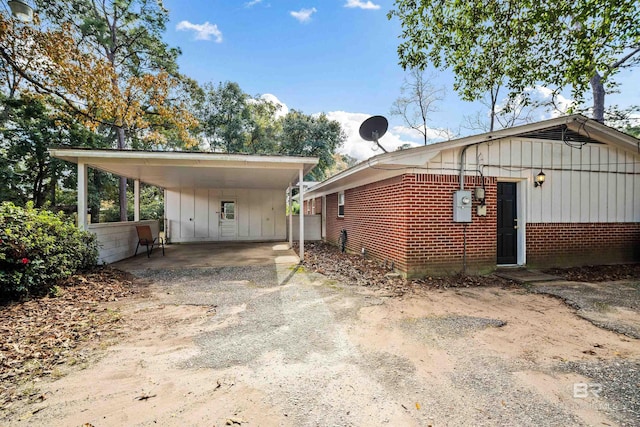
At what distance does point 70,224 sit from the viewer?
524cm

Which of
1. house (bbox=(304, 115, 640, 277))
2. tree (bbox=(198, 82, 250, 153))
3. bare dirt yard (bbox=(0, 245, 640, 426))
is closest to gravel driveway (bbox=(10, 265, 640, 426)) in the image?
bare dirt yard (bbox=(0, 245, 640, 426))

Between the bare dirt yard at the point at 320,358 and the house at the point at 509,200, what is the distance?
132 centimetres

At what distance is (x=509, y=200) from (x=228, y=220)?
10396mm

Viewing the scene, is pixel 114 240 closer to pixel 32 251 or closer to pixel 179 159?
pixel 179 159

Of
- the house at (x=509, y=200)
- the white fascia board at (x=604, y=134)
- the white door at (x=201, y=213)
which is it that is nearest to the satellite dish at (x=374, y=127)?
the house at (x=509, y=200)

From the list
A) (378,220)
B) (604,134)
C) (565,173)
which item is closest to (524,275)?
(565,173)

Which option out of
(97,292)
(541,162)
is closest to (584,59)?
(541,162)

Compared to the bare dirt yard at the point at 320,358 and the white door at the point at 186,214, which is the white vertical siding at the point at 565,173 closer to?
the bare dirt yard at the point at 320,358

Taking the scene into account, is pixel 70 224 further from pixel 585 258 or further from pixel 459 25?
pixel 585 258

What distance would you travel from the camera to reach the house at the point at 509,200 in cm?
574

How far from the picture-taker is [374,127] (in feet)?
24.0

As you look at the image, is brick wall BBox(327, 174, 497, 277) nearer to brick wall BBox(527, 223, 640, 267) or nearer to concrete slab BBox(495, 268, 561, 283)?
concrete slab BBox(495, 268, 561, 283)

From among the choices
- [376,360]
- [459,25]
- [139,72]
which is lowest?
[376,360]

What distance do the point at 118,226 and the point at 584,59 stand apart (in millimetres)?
11069
